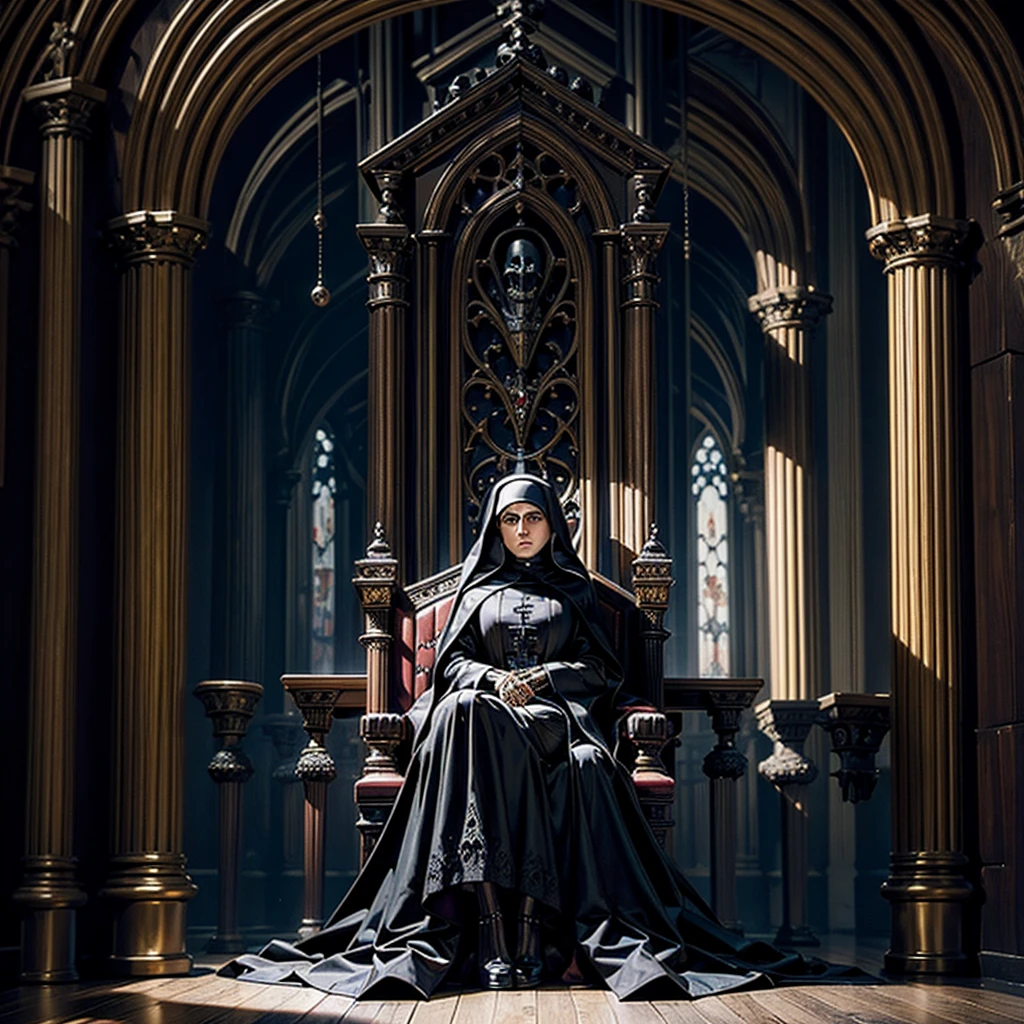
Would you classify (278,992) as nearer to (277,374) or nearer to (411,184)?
(411,184)

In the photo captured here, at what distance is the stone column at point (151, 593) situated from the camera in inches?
295

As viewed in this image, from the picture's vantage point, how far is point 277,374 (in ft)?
47.1

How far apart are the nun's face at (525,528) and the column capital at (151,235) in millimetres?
1701

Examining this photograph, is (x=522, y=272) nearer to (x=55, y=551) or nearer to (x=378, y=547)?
(x=378, y=547)

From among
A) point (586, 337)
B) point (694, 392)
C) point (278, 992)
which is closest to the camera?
point (278, 992)

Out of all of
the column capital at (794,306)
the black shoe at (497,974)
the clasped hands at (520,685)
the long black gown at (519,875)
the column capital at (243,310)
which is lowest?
the black shoe at (497,974)

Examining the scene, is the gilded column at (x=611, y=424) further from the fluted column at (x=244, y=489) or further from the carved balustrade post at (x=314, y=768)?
the fluted column at (x=244, y=489)

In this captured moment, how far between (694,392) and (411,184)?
8.79m

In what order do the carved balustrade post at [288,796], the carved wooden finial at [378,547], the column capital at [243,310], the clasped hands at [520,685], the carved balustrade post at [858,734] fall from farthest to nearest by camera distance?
the carved balustrade post at [288,796]
the column capital at [243,310]
the carved balustrade post at [858,734]
the carved wooden finial at [378,547]
the clasped hands at [520,685]

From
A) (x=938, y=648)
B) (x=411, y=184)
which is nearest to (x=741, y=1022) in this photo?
(x=938, y=648)

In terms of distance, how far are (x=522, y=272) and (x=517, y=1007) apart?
137 inches

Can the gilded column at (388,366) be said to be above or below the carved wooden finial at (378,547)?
above

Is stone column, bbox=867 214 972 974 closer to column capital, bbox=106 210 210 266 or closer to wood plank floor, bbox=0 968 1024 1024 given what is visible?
wood plank floor, bbox=0 968 1024 1024

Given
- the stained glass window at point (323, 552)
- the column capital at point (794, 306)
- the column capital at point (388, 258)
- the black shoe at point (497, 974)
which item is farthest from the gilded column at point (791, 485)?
the stained glass window at point (323, 552)
